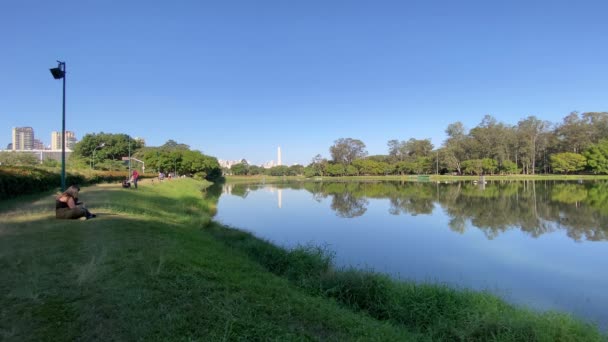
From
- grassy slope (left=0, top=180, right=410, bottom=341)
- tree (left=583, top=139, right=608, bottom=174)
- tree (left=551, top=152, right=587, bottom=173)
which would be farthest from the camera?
tree (left=551, top=152, right=587, bottom=173)

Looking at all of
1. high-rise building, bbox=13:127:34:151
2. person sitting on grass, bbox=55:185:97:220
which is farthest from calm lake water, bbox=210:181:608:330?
high-rise building, bbox=13:127:34:151

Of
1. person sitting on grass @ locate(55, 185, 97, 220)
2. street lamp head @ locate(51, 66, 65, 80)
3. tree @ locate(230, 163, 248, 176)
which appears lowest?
person sitting on grass @ locate(55, 185, 97, 220)

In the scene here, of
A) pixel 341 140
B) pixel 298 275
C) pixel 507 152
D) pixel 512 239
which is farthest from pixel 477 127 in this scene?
pixel 298 275

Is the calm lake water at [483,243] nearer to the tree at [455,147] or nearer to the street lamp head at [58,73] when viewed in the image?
the street lamp head at [58,73]

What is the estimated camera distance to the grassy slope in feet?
12.5

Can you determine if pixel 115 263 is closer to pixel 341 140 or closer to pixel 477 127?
pixel 477 127

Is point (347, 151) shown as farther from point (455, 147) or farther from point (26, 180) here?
point (26, 180)

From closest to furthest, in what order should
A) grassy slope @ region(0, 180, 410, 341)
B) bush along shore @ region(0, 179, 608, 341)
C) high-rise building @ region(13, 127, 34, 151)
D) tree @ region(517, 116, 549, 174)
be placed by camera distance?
grassy slope @ region(0, 180, 410, 341)
bush along shore @ region(0, 179, 608, 341)
tree @ region(517, 116, 549, 174)
high-rise building @ region(13, 127, 34, 151)

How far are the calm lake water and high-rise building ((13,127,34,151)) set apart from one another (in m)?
152

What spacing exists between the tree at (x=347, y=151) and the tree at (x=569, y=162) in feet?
173

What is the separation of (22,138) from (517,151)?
169 metres

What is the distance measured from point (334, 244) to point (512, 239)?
815 centimetres

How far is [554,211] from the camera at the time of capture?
78.4 feet

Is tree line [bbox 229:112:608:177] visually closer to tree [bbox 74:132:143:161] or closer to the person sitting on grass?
tree [bbox 74:132:143:161]
